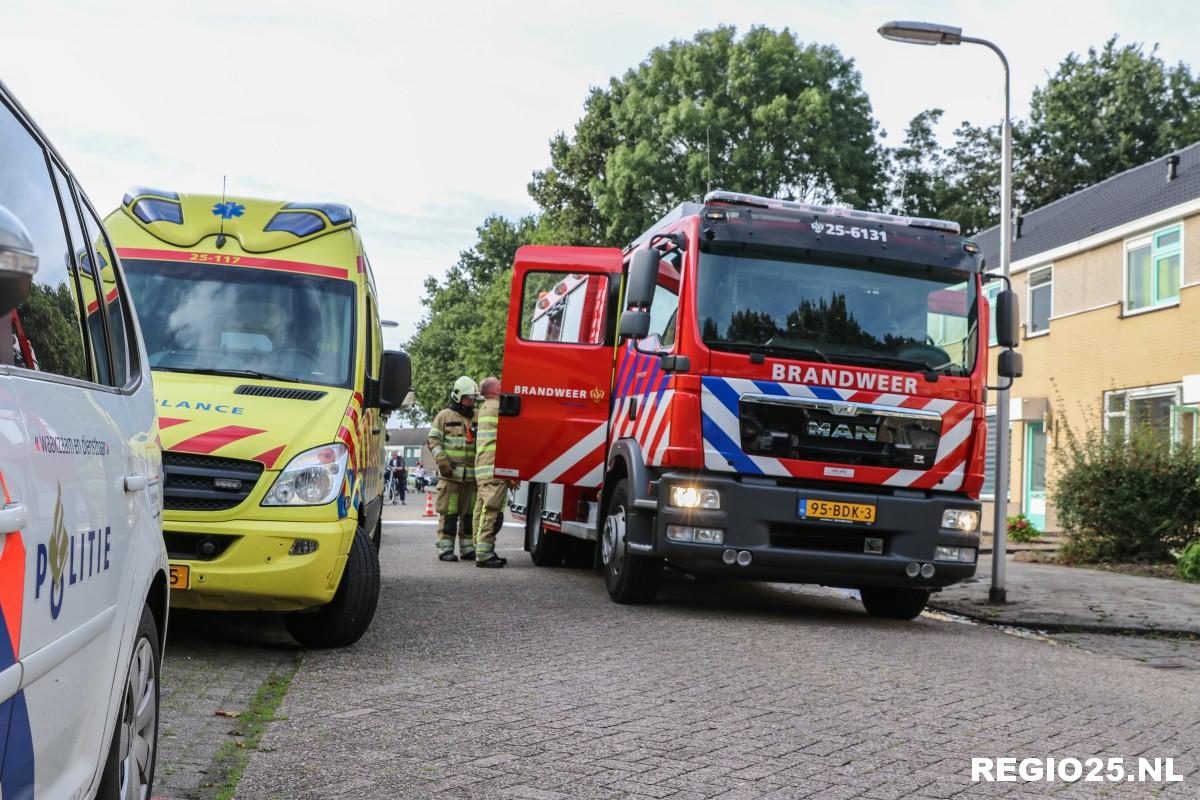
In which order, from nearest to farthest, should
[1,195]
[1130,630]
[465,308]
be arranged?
1. [1,195]
2. [1130,630]
3. [465,308]

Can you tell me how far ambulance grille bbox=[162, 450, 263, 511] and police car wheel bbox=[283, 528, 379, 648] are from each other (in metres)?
0.84

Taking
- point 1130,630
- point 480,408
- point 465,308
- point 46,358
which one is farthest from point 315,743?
point 465,308

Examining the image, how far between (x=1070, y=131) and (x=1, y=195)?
5021 cm

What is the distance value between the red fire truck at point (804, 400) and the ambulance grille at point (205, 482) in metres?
3.58

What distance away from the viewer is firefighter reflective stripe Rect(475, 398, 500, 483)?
14.1m

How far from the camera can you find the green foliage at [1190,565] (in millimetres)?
16078

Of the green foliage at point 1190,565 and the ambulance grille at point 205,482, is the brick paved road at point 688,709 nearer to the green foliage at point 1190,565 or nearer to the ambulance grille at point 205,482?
the ambulance grille at point 205,482

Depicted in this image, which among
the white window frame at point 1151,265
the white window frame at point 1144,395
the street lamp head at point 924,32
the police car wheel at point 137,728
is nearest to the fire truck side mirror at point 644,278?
the street lamp head at point 924,32

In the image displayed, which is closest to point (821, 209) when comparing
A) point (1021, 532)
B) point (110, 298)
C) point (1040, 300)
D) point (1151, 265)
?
point (110, 298)

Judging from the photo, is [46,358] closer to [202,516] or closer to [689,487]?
[202,516]

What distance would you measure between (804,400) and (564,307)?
12.9ft

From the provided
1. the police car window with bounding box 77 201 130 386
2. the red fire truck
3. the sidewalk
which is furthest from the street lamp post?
the police car window with bounding box 77 201 130 386

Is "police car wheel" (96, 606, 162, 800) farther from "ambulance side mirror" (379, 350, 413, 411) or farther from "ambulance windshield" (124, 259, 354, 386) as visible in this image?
"ambulance side mirror" (379, 350, 413, 411)

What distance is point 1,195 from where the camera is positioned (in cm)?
292
